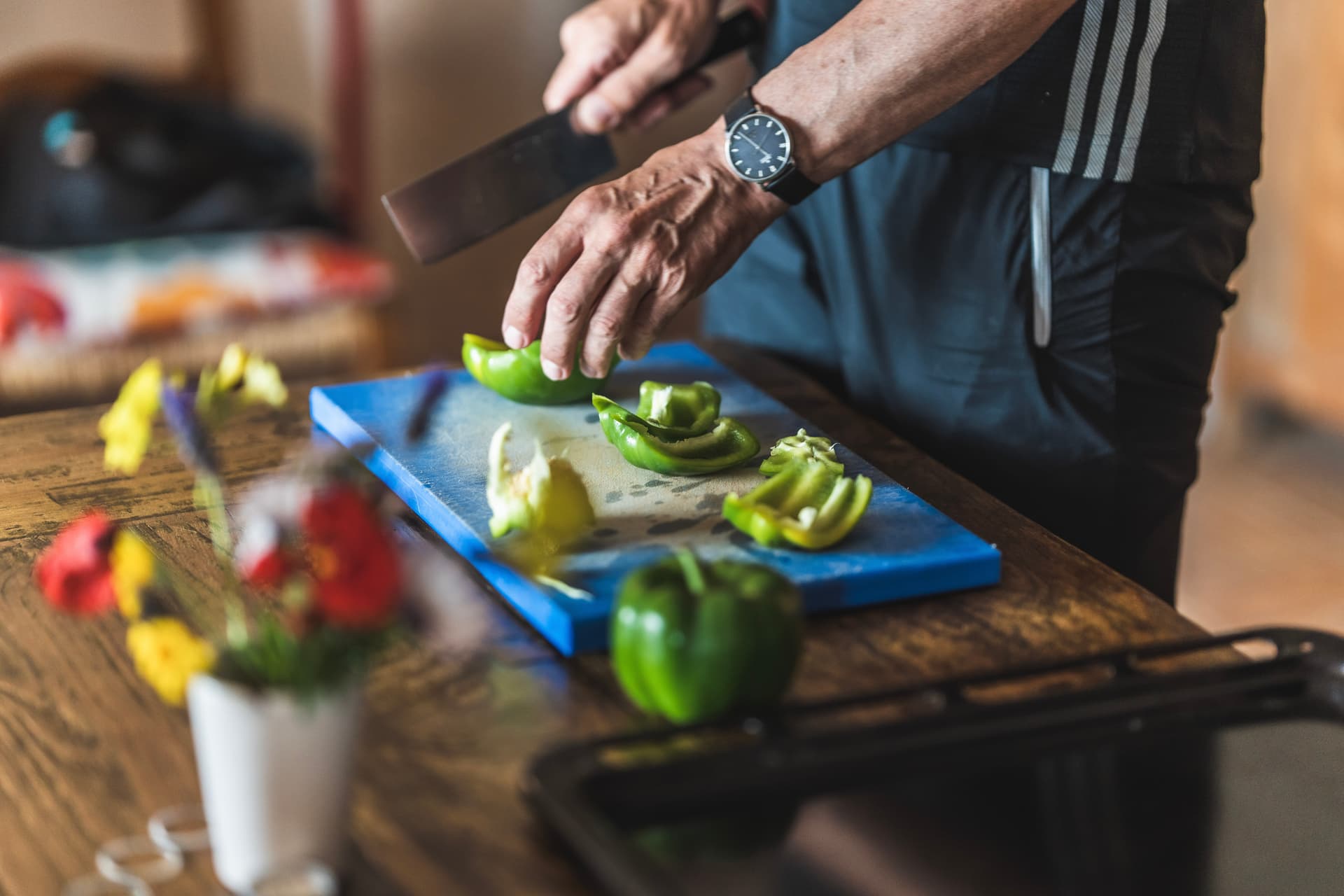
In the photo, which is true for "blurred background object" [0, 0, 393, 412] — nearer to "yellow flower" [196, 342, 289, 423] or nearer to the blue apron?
the blue apron

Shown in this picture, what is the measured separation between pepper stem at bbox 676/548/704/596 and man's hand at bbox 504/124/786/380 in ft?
1.17

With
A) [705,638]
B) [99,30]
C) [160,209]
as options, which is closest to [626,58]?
[705,638]

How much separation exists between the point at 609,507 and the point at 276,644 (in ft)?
1.46

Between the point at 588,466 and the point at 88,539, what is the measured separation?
1.77 ft

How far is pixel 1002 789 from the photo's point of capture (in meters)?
0.77

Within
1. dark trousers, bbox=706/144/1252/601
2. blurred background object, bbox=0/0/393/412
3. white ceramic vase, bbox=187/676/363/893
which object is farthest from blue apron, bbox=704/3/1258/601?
blurred background object, bbox=0/0/393/412

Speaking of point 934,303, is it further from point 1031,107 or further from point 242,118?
point 242,118

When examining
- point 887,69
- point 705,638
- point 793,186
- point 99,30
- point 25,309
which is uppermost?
point 887,69

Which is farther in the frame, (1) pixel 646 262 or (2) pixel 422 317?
(2) pixel 422 317

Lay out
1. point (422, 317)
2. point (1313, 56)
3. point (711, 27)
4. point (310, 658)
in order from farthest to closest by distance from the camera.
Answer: point (422, 317) < point (1313, 56) < point (711, 27) < point (310, 658)

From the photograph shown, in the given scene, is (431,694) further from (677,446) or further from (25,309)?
(25,309)

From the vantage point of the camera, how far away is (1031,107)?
125 centimetres

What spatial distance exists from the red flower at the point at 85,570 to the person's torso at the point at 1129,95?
35.4 inches

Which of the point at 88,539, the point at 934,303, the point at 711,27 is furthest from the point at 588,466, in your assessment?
the point at 711,27
